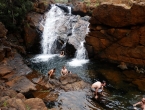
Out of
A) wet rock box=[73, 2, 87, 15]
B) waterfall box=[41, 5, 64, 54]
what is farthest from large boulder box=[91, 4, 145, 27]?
wet rock box=[73, 2, 87, 15]

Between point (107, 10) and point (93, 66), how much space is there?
5847 millimetres

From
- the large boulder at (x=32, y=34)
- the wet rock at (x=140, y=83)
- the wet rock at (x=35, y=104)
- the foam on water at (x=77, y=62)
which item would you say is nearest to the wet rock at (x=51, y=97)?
the wet rock at (x=35, y=104)

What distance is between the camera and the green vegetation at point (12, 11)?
65.7ft

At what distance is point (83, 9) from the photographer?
92.8ft

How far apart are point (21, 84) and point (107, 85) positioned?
6.65 m

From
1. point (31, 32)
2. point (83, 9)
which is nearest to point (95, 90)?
point (31, 32)

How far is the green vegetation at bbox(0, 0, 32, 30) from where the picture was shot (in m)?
20.0

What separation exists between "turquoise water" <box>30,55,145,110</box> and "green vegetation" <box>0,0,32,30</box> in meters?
5.30

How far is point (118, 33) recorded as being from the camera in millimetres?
18422

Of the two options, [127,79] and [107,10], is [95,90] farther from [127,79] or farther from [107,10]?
[107,10]

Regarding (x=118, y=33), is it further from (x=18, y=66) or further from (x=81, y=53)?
(x=18, y=66)

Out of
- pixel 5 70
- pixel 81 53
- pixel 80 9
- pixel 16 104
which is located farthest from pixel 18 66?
pixel 80 9

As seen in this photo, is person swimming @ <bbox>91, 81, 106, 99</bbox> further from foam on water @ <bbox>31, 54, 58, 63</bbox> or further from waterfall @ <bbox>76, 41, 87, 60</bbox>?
foam on water @ <bbox>31, 54, 58, 63</bbox>

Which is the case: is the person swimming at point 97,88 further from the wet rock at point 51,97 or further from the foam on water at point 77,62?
the foam on water at point 77,62
